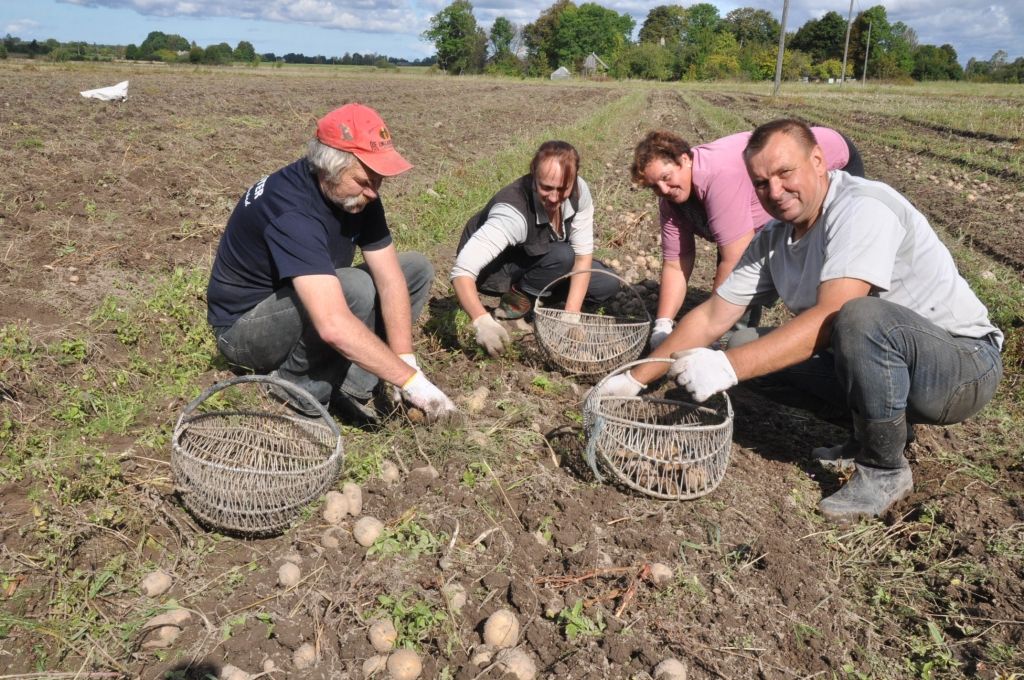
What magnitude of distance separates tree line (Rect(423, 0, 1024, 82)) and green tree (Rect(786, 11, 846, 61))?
3.7 inches

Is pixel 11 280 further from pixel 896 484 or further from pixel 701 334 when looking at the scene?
pixel 896 484

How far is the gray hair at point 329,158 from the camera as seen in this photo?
8.40 feet

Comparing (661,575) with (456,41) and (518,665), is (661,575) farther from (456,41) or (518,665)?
(456,41)

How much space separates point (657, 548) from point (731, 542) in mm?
269

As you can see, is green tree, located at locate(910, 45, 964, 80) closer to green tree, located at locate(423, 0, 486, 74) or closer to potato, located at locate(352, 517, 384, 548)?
green tree, located at locate(423, 0, 486, 74)

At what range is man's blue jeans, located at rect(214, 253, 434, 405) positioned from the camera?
9.53 ft

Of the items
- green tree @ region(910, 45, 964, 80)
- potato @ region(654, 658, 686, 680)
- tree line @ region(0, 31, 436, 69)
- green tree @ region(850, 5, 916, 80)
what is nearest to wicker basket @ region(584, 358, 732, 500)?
potato @ region(654, 658, 686, 680)

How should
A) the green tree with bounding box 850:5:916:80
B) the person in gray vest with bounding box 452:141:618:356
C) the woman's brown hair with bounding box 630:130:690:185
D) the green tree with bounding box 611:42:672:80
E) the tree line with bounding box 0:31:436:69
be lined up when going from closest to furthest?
the woman's brown hair with bounding box 630:130:690:185, the person in gray vest with bounding box 452:141:618:356, the tree line with bounding box 0:31:436:69, the green tree with bounding box 850:5:916:80, the green tree with bounding box 611:42:672:80

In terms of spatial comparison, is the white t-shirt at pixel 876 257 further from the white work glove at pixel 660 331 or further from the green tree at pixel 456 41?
the green tree at pixel 456 41

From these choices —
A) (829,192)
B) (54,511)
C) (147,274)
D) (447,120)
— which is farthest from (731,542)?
(447,120)

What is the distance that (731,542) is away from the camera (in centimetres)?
244

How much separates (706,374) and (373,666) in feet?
4.44

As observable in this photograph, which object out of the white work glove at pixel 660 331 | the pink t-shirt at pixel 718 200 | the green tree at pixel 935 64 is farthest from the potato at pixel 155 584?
the green tree at pixel 935 64

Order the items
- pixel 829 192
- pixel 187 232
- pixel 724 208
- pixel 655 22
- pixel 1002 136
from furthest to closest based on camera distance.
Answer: pixel 655 22 < pixel 1002 136 < pixel 187 232 < pixel 724 208 < pixel 829 192
